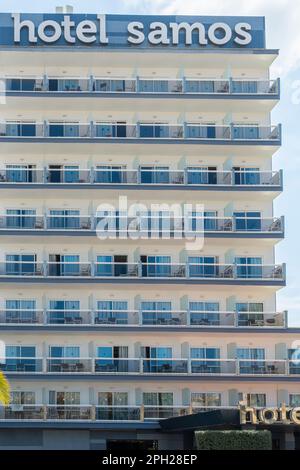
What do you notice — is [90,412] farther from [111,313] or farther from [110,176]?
[110,176]

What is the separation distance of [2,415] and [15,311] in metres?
8.01

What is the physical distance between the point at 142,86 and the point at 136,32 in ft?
14.5

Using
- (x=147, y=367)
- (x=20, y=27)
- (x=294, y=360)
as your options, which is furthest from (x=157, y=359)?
(x=20, y=27)

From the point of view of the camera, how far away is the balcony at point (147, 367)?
81.8m

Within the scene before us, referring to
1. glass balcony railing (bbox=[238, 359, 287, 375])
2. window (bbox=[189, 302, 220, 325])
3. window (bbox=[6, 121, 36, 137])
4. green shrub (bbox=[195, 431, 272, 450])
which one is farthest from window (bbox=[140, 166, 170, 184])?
green shrub (bbox=[195, 431, 272, 450])

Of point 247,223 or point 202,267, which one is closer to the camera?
point 202,267

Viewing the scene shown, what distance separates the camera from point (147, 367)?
3246 inches

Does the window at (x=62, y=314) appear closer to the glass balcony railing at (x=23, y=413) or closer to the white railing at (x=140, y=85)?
the glass balcony railing at (x=23, y=413)

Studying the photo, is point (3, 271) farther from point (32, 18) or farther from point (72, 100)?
point (32, 18)

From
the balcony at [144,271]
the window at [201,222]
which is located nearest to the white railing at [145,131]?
the window at [201,222]

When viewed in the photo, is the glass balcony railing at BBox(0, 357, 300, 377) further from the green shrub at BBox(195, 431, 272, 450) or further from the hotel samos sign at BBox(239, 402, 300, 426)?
the green shrub at BBox(195, 431, 272, 450)

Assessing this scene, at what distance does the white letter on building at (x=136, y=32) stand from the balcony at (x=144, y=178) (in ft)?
34.3

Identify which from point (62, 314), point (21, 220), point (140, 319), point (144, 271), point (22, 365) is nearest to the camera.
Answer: point (22, 365)
